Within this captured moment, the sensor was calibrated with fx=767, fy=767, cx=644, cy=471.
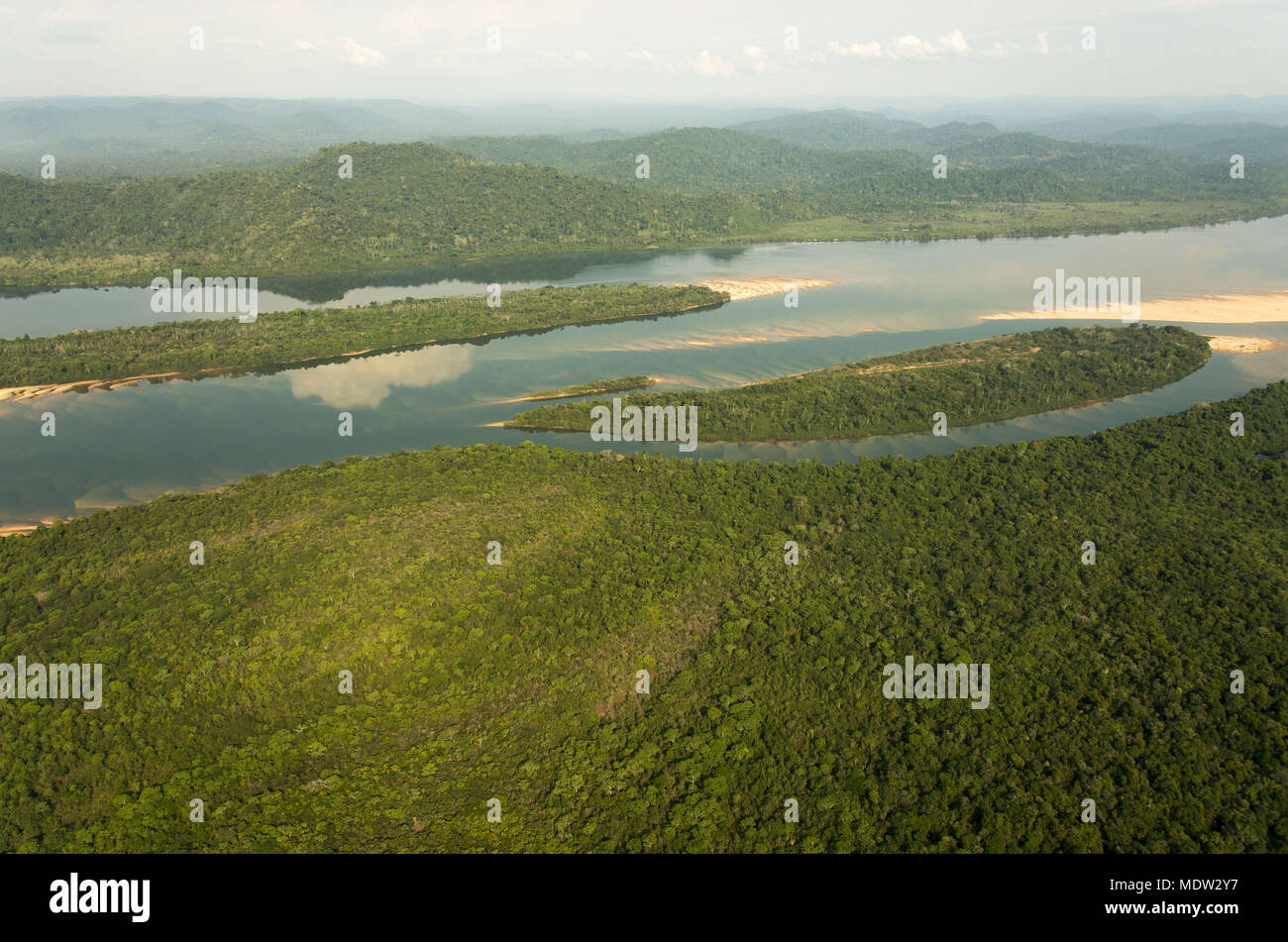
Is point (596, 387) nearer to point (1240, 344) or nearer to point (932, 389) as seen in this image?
point (932, 389)

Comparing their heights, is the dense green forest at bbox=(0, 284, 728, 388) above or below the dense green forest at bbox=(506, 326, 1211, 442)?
above

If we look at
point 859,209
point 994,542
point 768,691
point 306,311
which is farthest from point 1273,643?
point 859,209

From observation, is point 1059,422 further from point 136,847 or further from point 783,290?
point 136,847

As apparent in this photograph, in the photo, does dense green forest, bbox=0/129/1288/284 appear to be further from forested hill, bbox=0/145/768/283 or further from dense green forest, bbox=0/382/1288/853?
dense green forest, bbox=0/382/1288/853

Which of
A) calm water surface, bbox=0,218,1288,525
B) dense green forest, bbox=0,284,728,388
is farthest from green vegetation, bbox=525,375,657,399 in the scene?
dense green forest, bbox=0,284,728,388

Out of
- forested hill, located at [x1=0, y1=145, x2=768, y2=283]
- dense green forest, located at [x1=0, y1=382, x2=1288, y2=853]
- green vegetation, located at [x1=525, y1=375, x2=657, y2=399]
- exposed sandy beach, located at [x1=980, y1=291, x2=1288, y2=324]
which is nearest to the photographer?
dense green forest, located at [x1=0, y1=382, x2=1288, y2=853]

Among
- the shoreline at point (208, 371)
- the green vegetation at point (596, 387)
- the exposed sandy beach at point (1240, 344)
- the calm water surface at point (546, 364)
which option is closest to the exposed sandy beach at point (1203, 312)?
the calm water surface at point (546, 364)
